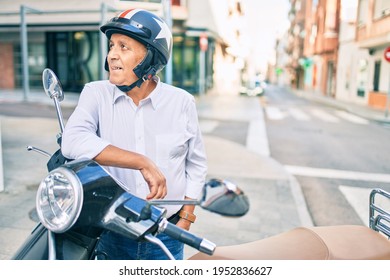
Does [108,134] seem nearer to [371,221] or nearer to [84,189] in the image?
[84,189]

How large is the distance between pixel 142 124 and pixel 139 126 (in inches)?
A: 0.6

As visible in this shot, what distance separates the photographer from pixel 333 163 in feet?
24.0

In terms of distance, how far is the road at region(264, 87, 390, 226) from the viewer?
15.4ft

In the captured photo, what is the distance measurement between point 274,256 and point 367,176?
Result: 16.1 feet

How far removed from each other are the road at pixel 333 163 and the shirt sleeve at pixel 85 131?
89.0 inches

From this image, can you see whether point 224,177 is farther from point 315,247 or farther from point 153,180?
point 153,180

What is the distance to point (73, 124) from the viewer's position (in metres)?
1.48

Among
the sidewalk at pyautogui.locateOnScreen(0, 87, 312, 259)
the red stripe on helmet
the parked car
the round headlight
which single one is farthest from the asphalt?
the parked car

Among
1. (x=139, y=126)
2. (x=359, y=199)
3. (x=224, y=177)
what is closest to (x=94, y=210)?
(x=139, y=126)

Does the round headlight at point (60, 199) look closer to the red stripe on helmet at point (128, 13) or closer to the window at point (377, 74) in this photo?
the red stripe on helmet at point (128, 13)

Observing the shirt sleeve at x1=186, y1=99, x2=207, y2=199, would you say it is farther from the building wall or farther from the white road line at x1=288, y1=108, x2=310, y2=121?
the building wall

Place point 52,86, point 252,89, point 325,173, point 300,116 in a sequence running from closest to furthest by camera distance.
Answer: point 52,86
point 325,173
point 300,116
point 252,89

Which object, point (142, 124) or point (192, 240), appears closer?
point (192, 240)
